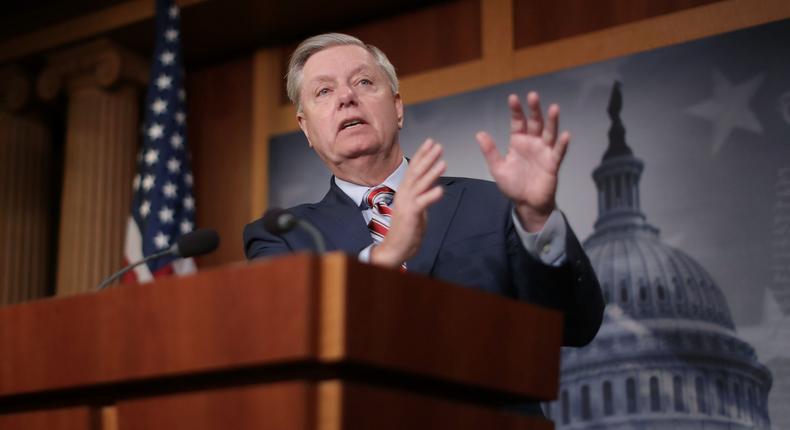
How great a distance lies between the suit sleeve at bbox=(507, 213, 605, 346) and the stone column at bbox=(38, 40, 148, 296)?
4122 mm

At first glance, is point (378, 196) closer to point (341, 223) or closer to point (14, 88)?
point (341, 223)

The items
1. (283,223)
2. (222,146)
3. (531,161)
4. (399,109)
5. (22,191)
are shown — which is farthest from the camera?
(22,191)

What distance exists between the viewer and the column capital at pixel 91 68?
617cm

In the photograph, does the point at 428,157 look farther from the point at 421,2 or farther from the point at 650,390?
the point at 421,2

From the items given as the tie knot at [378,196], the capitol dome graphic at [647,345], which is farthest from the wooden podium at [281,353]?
the capitol dome graphic at [647,345]

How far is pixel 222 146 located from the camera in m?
6.31

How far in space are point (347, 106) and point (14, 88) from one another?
13.9ft

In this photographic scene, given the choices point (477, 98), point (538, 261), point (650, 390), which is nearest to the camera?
point (538, 261)

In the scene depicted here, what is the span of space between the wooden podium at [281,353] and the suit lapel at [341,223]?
0.68 m

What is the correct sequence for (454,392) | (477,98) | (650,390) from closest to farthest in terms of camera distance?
(454,392) < (650,390) < (477,98)

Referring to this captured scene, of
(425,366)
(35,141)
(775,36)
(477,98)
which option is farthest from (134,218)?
(425,366)

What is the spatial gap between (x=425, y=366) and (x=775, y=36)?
337cm

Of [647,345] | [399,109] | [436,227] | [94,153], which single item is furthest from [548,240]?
[94,153]

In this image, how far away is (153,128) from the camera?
5539 mm
